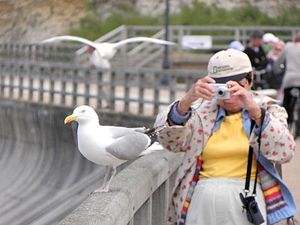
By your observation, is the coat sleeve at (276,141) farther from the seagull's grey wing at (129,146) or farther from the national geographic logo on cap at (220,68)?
the seagull's grey wing at (129,146)

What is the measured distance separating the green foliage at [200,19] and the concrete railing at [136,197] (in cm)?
4081

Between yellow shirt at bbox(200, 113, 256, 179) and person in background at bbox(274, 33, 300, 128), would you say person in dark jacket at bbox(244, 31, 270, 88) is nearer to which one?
person in background at bbox(274, 33, 300, 128)

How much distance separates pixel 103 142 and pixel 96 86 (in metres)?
17.6

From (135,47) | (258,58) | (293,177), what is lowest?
(135,47)

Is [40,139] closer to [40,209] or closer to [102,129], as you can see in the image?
[40,209]

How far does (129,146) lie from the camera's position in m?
6.71

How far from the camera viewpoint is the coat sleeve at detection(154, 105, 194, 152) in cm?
569

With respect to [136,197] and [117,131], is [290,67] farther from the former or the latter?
[136,197]

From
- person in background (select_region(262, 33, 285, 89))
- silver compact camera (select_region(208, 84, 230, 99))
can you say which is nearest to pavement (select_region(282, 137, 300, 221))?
person in background (select_region(262, 33, 285, 89))

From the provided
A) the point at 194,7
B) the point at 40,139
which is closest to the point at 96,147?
the point at 40,139

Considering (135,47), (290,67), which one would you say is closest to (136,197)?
(290,67)

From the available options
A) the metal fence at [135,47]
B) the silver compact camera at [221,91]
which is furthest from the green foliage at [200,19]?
the silver compact camera at [221,91]

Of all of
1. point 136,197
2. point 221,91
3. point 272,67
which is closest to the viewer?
point 221,91

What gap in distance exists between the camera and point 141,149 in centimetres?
680
